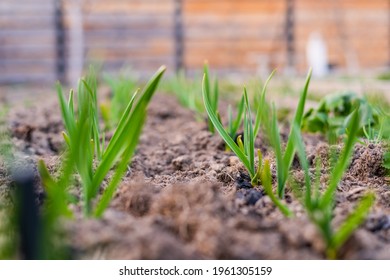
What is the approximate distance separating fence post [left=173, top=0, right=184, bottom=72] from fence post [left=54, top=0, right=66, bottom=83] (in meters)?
1.86

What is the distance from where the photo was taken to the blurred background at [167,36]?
9.91 metres

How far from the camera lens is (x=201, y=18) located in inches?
399

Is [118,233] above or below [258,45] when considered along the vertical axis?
A: above

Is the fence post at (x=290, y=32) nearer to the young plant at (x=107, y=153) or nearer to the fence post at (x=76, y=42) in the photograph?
the fence post at (x=76, y=42)

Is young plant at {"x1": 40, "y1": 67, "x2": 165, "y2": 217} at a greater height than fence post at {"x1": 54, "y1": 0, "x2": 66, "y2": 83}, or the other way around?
young plant at {"x1": 40, "y1": 67, "x2": 165, "y2": 217}

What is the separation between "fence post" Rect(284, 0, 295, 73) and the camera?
33.7 ft

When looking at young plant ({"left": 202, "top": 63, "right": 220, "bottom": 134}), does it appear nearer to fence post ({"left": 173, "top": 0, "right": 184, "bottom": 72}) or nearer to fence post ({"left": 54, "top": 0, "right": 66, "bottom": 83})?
fence post ({"left": 173, "top": 0, "right": 184, "bottom": 72})

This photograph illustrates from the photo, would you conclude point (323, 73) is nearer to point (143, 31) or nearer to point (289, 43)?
point (289, 43)

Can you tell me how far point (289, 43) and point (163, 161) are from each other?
8.83 meters

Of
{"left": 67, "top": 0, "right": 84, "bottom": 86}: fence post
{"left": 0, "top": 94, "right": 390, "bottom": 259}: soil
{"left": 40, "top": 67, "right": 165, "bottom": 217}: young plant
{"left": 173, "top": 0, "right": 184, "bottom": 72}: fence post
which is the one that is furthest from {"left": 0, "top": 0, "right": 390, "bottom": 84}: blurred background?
{"left": 40, "top": 67, "right": 165, "bottom": 217}: young plant

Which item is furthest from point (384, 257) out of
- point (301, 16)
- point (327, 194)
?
point (301, 16)

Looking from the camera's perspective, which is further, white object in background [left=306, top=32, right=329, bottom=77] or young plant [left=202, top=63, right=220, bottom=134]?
white object in background [left=306, top=32, right=329, bottom=77]

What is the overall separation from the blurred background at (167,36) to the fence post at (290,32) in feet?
0.06

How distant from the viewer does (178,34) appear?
32.8 feet
